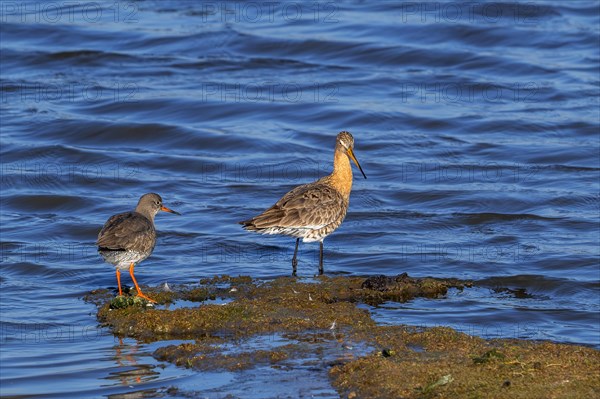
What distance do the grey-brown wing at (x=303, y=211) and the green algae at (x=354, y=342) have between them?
863 millimetres

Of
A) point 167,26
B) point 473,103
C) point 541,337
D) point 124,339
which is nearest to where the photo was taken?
point 124,339

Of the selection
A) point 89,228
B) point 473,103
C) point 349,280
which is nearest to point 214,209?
point 89,228

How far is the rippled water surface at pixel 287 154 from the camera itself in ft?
33.1

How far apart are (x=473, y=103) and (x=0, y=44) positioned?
1044cm

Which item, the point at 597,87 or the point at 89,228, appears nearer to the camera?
the point at 89,228

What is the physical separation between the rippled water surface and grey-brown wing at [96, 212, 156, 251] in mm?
713

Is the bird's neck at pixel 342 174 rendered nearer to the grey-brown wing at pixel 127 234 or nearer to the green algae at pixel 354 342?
the green algae at pixel 354 342

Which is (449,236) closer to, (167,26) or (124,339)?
(124,339)

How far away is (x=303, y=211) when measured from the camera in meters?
11.5

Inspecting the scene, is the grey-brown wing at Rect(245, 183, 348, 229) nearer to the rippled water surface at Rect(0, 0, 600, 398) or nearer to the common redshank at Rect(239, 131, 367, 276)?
the common redshank at Rect(239, 131, 367, 276)

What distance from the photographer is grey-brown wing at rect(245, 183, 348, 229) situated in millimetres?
11469

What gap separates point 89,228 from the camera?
13438mm

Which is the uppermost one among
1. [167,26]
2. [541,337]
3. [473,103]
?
[167,26]

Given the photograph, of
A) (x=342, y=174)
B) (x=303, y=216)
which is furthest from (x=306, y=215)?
(x=342, y=174)
